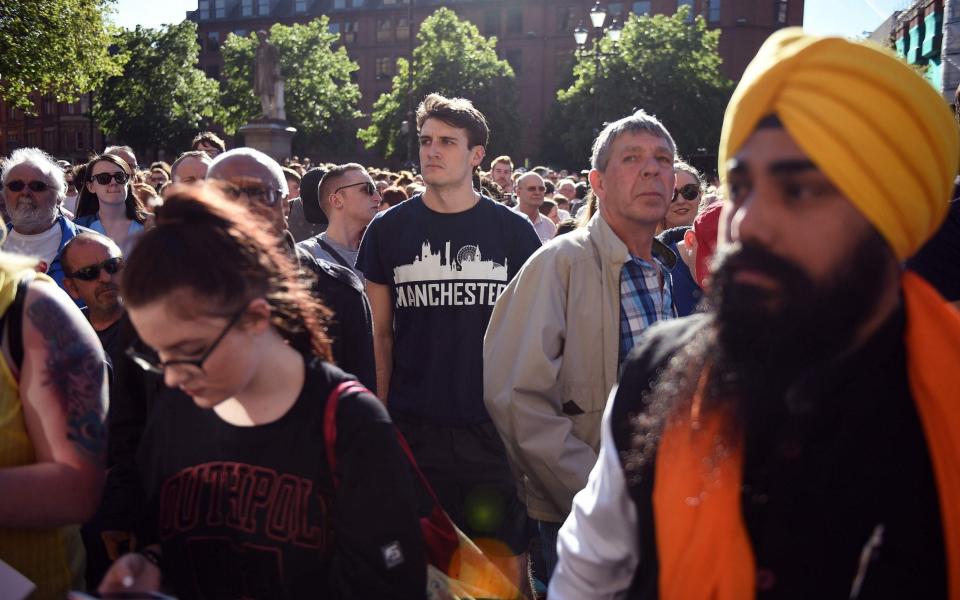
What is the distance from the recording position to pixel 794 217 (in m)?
1.47

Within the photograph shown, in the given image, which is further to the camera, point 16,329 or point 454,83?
point 454,83

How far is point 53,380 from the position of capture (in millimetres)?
2236

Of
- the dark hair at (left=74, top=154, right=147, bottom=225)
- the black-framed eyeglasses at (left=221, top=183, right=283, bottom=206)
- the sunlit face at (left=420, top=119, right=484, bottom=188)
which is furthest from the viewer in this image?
the dark hair at (left=74, top=154, right=147, bottom=225)

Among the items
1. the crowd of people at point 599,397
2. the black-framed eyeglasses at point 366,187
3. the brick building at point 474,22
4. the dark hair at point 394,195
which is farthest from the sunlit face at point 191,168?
the brick building at point 474,22

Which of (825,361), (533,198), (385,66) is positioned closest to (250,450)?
(825,361)

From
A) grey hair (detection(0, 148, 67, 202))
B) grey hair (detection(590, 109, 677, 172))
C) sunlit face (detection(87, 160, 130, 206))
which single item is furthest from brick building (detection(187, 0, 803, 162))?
grey hair (detection(590, 109, 677, 172))

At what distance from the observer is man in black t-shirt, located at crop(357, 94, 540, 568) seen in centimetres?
422

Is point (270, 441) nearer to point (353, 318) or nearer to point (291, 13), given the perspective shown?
point (353, 318)

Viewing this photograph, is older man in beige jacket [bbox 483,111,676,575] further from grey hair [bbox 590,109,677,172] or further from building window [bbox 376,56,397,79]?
building window [bbox 376,56,397,79]

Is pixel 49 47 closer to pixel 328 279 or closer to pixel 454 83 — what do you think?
pixel 454 83

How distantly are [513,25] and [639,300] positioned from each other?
72.6 metres

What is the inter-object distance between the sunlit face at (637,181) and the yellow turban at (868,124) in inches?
81.3

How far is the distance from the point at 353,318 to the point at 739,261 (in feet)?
7.39

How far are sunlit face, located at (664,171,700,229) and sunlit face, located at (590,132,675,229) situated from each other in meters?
2.43
